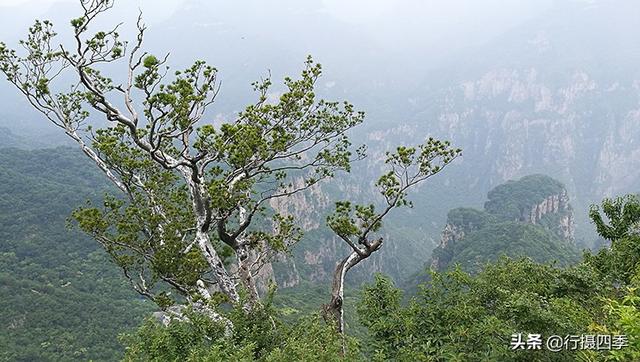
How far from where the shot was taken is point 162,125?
11.0m

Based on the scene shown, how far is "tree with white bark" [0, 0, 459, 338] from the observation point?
10.5m

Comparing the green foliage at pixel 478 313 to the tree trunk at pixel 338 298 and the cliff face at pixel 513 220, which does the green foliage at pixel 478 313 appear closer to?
the tree trunk at pixel 338 298

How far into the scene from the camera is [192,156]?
12.3m

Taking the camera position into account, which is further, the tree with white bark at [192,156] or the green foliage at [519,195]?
the green foliage at [519,195]

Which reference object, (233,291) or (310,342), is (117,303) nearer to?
(233,291)

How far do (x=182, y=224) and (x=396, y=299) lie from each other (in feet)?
21.8

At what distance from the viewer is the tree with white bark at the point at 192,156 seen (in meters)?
10.5

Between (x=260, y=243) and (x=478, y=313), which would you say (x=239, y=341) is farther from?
(x=478, y=313)

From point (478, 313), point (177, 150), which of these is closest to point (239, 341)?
point (478, 313)

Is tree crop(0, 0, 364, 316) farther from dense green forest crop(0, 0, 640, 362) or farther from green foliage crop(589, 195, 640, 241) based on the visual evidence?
green foliage crop(589, 195, 640, 241)

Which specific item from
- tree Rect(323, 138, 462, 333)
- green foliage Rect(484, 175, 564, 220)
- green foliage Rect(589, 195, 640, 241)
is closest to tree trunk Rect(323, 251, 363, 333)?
tree Rect(323, 138, 462, 333)

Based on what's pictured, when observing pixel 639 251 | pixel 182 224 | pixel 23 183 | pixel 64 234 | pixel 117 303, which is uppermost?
pixel 23 183

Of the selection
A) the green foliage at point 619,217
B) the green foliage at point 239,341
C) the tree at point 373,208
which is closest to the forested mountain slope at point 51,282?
the tree at point 373,208

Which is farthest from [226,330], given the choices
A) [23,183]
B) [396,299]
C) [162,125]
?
[23,183]
